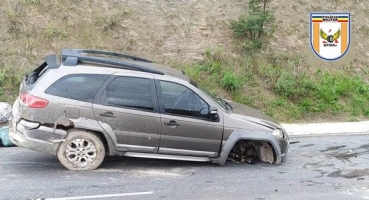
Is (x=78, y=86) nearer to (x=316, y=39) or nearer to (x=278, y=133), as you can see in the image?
(x=278, y=133)

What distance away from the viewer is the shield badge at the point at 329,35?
44.1ft

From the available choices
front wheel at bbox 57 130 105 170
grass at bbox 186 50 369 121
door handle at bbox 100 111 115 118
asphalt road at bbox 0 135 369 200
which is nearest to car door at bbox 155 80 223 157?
asphalt road at bbox 0 135 369 200

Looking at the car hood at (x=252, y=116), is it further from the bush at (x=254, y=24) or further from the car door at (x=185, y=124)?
the bush at (x=254, y=24)

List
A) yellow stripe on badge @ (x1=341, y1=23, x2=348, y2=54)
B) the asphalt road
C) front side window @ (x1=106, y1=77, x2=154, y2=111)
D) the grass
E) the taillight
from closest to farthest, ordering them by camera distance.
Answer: the asphalt road
the taillight
front side window @ (x1=106, y1=77, x2=154, y2=111)
the grass
yellow stripe on badge @ (x1=341, y1=23, x2=348, y2=54)

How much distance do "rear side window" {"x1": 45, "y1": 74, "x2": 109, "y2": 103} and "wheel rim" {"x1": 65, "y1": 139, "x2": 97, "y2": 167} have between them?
0.63m

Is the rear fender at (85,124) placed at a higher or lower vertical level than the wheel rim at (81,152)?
higher

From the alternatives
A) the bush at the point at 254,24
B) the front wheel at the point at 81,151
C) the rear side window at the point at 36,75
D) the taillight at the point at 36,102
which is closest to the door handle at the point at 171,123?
the front wheel at the point at 81,151

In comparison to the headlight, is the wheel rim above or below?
below

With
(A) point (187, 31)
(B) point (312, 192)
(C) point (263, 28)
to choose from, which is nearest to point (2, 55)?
(A) point (187, 31)

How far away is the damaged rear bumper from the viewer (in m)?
6.70

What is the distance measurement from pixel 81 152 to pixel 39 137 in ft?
2.08

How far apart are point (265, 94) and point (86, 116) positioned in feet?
19.9

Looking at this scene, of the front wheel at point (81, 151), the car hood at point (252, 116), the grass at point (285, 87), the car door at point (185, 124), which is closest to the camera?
the front wheel at point (81, 151)

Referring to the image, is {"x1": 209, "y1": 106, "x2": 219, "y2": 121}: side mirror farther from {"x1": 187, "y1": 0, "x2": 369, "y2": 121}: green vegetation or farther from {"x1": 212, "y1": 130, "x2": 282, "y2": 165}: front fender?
{"x1": 187, "y1": 0, "x2": 369, "y2": 121}: green vegetation
